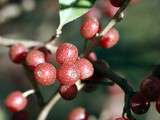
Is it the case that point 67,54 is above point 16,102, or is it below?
above

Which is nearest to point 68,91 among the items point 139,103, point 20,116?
point 139,103

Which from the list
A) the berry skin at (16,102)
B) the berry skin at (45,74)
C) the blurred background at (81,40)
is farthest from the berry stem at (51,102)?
the blurred background at (81,40)

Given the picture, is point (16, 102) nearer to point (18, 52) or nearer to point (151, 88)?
point (18, 52)

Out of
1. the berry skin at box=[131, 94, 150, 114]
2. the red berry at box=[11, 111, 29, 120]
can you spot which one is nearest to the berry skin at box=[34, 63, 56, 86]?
the berry skin at box=[131, 94, 150, 114]

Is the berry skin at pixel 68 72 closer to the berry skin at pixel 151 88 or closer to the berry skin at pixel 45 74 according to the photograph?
the berry skin at pixel 45 74

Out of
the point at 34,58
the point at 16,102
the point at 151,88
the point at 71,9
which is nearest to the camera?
Answer: the point at 151,88

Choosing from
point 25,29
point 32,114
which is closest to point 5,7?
point 32,114

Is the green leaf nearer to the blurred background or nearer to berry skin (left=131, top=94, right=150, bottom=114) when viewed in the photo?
berry skin (left=131, top=94, right=150, bottom=114)
